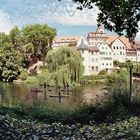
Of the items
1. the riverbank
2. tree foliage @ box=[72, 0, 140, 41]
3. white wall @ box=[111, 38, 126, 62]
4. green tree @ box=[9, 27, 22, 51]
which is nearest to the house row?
white wall @ box=[111, 38, 126, 62]

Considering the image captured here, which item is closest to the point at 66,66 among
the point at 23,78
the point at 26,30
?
the point at 23,78

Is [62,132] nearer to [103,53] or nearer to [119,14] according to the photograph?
[119,14]

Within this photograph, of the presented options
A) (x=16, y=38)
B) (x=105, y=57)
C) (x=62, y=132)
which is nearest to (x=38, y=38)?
(x=16, y=38)

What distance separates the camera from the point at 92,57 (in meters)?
104

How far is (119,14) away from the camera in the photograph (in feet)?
37.1

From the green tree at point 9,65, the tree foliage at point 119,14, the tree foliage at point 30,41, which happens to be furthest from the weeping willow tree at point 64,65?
the tree foliage at point 119,14

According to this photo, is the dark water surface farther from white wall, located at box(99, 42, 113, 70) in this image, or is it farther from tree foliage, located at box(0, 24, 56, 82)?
white wall, located at box(99, 42, 113, 70)

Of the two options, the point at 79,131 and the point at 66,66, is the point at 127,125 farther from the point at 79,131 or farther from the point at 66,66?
the point at 66,66

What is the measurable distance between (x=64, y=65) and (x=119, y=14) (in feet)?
151

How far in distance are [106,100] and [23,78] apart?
2659 inches

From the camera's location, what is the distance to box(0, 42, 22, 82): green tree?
80.2 metres

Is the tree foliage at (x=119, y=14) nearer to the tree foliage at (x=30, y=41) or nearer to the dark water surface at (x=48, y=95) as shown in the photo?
the dark water surface at (x=48, y=95)

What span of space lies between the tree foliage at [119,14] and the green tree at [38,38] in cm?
8499

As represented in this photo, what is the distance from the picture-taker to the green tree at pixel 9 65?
80188 millimetres
